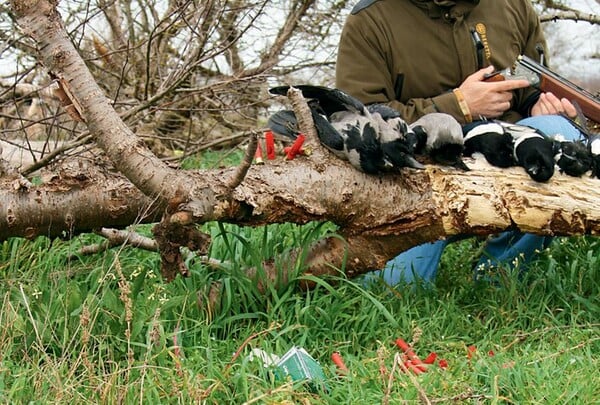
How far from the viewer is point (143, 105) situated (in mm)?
4484

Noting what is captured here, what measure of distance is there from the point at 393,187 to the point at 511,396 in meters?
1.10

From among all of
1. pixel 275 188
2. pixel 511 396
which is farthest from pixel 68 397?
pixel 511 396

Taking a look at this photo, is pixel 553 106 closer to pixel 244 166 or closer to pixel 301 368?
pixel 244 166

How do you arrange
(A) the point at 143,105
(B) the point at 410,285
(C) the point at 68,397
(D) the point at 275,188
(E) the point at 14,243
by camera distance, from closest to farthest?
(C) the point at 68,397 → (D) the point at 275,188 → (B) the point at 410,285 → (E) the point at 14,243 → (A) the point at 143,105

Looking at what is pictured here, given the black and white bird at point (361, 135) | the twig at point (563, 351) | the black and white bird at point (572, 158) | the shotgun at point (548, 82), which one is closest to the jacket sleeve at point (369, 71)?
the shotgun at point (548, 82)

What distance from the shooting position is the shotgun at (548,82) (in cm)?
414

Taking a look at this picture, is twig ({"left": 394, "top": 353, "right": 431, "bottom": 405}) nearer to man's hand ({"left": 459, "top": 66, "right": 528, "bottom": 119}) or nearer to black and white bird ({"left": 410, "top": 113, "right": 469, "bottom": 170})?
black and white bird ({"left": 410, "top": 113, "right": 469, "bottom": 170})

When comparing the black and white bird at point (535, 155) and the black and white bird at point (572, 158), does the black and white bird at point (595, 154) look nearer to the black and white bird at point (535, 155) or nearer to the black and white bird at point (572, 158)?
the black and white bird at point (572, 158)

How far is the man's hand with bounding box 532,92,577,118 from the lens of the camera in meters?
4.20

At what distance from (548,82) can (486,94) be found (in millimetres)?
385

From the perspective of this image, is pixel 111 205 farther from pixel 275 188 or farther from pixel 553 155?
Answer: pixel 553 155

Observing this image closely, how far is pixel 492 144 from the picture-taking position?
11.7 feet

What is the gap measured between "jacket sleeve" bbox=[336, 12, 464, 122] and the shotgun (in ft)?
1.06

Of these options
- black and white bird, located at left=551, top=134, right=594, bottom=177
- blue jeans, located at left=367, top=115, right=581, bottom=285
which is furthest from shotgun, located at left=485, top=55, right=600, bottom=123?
black and white bird, located at left=551, top=134, right=594, bottom=177
